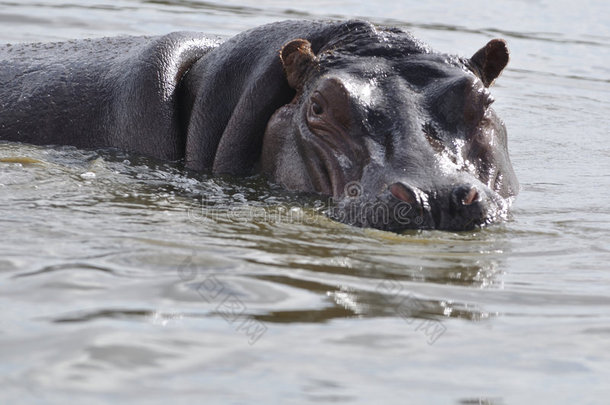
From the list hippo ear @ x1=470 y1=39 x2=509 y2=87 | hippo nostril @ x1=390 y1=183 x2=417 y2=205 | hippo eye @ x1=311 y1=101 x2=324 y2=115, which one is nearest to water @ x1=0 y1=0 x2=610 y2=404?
hippo nostril @ x1=390 y1=183 x2=417 y2=205

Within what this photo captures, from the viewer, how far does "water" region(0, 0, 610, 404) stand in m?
3.73

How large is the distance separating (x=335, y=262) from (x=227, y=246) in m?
0.59

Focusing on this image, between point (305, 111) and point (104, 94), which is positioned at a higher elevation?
point (305, 111)

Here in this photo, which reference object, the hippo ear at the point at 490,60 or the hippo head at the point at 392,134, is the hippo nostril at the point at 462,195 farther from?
the hippo ear at the point at 490,60

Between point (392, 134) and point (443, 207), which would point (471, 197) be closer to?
point (443, 207)

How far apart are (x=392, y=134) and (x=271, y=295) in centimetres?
184

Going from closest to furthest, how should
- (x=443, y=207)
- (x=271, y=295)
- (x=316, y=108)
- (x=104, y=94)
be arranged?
(x=271, y=295)
(x=443, y=207)
(x=316, y=108)
(x=104, y=94)

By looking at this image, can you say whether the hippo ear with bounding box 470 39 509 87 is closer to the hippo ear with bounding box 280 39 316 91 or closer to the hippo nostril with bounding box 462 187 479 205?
the hippo ear with bounding box 280 39 316 91

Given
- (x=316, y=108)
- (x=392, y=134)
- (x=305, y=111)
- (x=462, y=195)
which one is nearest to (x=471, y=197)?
(x=462, y=195)

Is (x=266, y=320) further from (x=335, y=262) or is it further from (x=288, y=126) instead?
(x=288, y=126)

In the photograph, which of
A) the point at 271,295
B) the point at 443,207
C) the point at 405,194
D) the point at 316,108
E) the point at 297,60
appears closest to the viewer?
the point at 271,295

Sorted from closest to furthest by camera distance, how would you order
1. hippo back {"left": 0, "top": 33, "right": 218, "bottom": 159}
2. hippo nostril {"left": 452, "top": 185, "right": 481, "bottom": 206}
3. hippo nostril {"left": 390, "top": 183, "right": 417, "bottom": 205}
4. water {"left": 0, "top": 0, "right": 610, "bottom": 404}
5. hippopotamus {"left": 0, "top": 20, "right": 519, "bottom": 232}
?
water {"left": 0, "top": 0, "right": 610, "bottom": 404} < hippo nostril {"left": 390, "top": 183, "right": 417, "bottom": 205} < hippo nostril {"left": 452, "top": 185, "right": 481, "bottom": 206} < hippopotamus {"left": 0, "top": 20, "right": 519, "bottom": 232} < hippo back {"left": 0, "top": 33, "right": 218, "bottom": 159}

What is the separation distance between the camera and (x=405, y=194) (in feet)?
18.3

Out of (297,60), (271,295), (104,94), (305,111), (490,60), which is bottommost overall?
(271,295)
